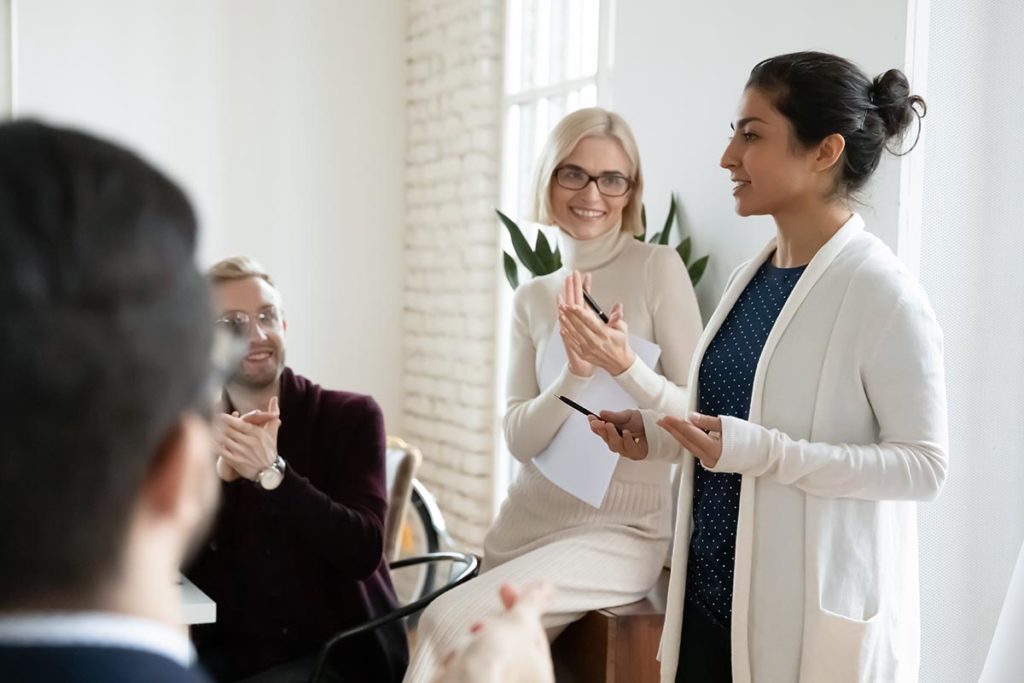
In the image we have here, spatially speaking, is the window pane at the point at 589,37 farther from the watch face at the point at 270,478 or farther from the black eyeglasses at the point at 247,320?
the watch face at the point at 270,478

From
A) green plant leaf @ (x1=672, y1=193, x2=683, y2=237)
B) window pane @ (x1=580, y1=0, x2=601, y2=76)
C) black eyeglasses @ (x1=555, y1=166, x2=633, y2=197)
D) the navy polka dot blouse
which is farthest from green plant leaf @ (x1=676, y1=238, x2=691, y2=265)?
window pane @ (x1=580, y1=0, x2=601, y2=76)

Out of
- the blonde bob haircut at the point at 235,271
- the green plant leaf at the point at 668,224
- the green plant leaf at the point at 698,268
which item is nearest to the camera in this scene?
the blonde bob haircut at the point at 235,271

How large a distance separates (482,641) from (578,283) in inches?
71.0

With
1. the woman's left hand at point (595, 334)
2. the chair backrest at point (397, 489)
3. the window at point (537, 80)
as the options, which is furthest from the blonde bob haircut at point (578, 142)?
the window at point (537, 80)

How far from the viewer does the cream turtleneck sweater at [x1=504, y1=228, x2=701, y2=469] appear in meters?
2.65

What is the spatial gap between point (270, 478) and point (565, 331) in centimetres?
68

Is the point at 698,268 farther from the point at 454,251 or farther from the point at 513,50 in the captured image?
the point at 454,251

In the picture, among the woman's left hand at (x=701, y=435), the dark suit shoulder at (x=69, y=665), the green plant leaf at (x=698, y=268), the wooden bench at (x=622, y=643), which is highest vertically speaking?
the green plant leaf at (x=698, y=268)

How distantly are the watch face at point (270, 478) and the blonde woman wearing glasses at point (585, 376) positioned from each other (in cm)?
47

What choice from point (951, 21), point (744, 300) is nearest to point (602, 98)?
point (951, 21)

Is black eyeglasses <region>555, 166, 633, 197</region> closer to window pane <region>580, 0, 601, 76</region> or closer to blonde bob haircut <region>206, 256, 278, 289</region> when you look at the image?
blonde bob haircut <region>206, 256, 278, 289</region>

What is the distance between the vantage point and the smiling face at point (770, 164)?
Answer: 2004 millimetres

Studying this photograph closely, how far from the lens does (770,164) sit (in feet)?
6.62

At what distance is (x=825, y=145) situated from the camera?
199 cm
